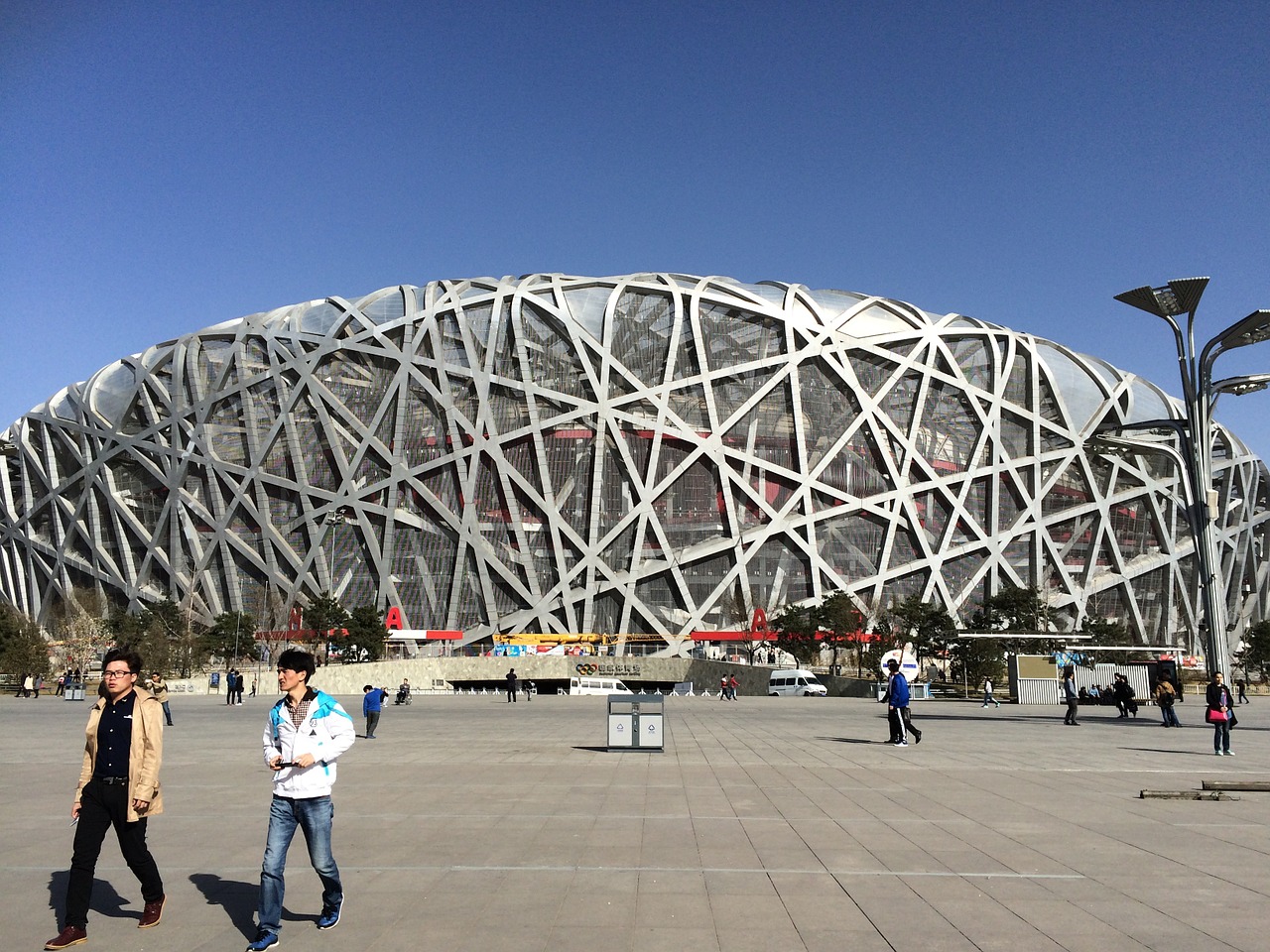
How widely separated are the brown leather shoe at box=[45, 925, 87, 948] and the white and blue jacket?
117 cm

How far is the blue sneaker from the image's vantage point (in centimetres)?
587

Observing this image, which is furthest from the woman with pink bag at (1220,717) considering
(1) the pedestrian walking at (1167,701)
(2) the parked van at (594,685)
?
(2) the parked van at (594,685)

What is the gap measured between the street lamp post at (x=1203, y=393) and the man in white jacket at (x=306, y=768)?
25.2 m

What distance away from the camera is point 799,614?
59000 mm

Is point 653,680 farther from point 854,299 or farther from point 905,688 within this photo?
point 905,688

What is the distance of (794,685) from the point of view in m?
45.2

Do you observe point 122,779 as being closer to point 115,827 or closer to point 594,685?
point 115,827

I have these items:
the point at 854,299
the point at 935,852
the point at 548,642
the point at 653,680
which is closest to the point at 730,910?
the point at 935,852

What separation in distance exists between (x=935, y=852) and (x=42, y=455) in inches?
3257

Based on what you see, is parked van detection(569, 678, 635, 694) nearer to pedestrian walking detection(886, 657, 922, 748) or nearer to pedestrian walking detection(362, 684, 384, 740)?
pedestrian walking detection(362, 684, 384, 740)

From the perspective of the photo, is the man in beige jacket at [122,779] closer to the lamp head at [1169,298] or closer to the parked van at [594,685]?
the lamp head at [1169,298]

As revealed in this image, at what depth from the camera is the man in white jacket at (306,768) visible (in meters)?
5.84

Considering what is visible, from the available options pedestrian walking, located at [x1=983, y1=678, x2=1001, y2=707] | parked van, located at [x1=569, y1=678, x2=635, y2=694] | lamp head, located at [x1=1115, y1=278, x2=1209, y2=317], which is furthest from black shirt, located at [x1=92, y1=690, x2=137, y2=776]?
parked van, located at [x1=569, y1=678, x2=635, y2=694]

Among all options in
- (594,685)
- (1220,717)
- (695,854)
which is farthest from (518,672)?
(695,854)
